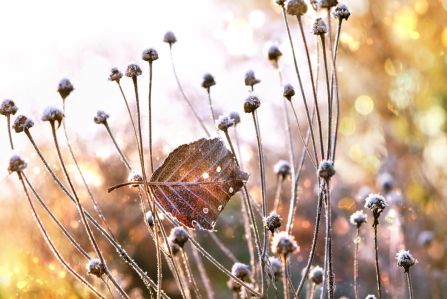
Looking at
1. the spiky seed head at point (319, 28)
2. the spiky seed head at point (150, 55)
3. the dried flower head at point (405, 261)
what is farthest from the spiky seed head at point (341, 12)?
the dried flower head at point (405, 261)

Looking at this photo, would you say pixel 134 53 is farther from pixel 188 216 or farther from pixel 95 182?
pixel 188 216

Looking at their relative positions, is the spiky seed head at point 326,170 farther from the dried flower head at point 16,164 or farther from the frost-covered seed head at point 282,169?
the frost-covered seed head at point 282,169

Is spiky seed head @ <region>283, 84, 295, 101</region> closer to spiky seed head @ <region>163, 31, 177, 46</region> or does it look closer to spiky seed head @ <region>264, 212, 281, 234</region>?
spiky seed head @ <region>264, 212, 281, 234</region>

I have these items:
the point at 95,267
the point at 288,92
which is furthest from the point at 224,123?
the point at 95,267

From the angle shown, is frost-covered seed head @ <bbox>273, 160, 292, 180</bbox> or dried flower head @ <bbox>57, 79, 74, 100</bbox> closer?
dried flower head @ <bbox>57, 79, 74, 100</bbox>

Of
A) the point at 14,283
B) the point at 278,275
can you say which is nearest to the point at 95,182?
the point at 14,283

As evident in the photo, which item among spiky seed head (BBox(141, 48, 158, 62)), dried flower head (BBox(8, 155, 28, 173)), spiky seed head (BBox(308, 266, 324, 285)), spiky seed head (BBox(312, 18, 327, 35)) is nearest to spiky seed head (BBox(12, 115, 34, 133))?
dried flower head (BBox(8, 155, 28, 173))

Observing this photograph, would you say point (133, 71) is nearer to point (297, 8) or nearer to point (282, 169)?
point (297, 8)
